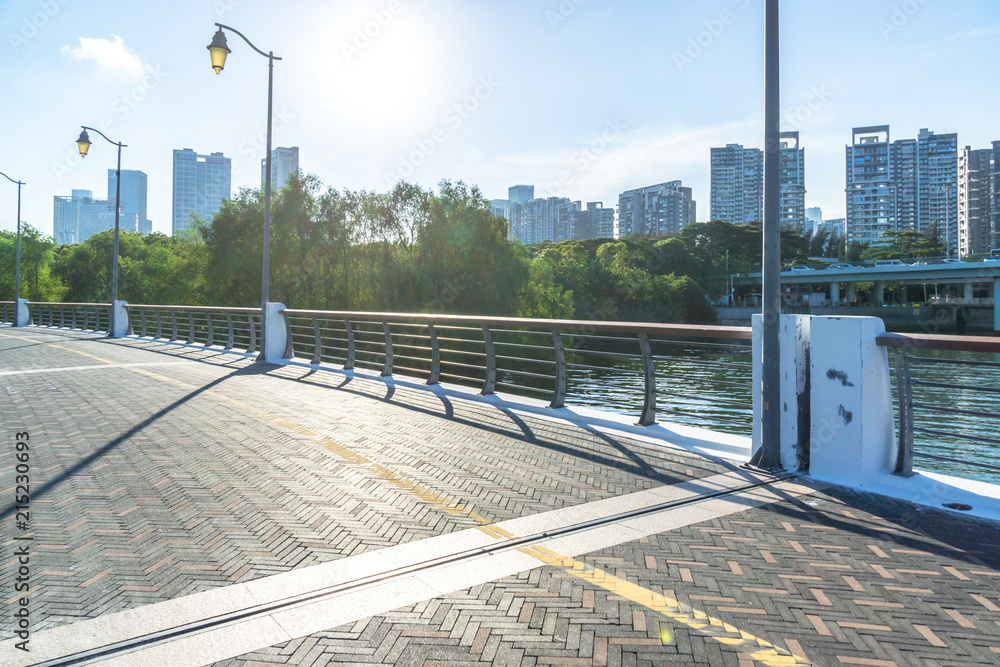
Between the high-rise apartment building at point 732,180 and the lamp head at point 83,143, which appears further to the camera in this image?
the high-rise apartment building at point 732,180

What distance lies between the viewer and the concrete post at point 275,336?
53.5ft

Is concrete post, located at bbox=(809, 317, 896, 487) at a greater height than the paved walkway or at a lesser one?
greater

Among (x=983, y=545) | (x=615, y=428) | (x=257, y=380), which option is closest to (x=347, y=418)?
(x=615, y=428)

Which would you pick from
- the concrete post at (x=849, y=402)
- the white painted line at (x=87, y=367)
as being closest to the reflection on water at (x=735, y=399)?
the concrete post at (x=849, y=402)

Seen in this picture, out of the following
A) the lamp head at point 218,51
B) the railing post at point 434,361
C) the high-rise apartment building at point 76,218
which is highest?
the high-rise apartment building at point 76,218

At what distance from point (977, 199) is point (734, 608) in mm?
209199

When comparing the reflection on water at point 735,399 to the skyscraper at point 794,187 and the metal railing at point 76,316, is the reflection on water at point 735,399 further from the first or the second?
the skyscraper at point 794,187

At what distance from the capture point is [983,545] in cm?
402

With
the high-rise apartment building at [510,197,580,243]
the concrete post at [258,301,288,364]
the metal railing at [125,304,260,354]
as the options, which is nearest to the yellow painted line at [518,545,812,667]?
the concrete post at [258,301,288,364]

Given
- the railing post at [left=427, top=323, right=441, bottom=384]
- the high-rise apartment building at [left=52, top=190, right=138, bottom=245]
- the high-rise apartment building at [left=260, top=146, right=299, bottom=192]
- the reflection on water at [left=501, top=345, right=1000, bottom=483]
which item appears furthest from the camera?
the high-rise apartment building at [left=52, top=190, right=138, bottom=245]

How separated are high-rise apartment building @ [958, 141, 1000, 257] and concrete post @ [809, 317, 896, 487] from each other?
190890 mm

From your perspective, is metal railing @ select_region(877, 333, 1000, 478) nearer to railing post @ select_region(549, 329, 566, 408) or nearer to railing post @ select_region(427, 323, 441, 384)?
railing post @ select_region(549, 329, 566, 408)

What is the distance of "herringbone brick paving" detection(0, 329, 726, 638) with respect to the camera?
12.2 ft

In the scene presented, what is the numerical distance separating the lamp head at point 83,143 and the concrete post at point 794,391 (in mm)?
26834
